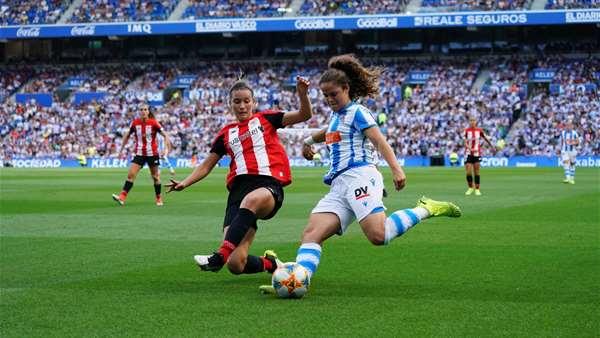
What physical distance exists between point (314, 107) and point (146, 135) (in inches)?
1562

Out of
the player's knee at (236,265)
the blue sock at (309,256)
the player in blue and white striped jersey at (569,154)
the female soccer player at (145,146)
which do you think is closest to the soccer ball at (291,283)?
the blue sock at (309,256)

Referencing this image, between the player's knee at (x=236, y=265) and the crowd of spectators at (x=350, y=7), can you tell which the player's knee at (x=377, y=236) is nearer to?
the player's knee at (x=236, y=265)

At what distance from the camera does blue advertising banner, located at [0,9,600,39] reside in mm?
57500

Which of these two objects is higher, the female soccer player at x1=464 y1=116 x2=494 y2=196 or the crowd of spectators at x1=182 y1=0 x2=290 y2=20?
the crowd of spectators at x1=182 y1=0 x2=290 y2=20

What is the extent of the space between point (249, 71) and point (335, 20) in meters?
8.30

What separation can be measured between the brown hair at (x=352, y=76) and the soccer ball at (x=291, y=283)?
175 cm

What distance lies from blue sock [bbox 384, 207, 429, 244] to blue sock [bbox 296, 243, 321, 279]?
0.64 meters

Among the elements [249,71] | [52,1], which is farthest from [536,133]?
[52,1]

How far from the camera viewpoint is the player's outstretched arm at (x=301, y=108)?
26.5 feet

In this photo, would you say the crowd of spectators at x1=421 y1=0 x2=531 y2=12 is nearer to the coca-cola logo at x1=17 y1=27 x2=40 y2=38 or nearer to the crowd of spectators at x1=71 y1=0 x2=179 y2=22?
the crowd of spectators at x1=71 y1=0 x2=179 y2=22

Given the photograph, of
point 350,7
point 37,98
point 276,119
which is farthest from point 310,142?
point 37,98

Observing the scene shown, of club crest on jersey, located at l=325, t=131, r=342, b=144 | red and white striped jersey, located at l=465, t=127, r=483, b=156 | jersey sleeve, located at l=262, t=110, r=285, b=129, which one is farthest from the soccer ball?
red and white striped jersey, located at l=465, t=127, r=483, b=156

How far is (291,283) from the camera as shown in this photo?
7.80 m

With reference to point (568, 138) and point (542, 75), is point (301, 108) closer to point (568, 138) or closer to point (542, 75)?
point (568, 138)
